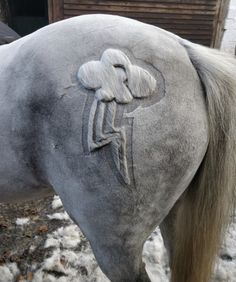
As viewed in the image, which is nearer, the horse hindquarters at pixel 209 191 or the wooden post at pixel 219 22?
the horse hindquarters at pixel 209 191

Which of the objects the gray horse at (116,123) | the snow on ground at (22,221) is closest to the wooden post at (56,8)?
the snow on ground at (22,221)

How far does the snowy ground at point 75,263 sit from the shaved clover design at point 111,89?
2.88 ft

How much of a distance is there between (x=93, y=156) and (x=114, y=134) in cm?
7

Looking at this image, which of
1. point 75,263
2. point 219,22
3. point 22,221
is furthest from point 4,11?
point 75,263

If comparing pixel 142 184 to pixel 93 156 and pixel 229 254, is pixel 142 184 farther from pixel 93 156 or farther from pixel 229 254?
pixel 229 254

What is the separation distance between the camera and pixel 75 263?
1445 mm

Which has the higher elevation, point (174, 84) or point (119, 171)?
point (174, 84)

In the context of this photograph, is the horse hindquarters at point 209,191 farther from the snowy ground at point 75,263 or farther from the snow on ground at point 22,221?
the snow on ground at point 22,221

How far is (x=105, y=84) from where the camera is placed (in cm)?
67

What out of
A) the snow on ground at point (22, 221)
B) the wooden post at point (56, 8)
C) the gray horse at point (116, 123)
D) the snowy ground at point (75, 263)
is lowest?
the snow on ground at point (22, 221)

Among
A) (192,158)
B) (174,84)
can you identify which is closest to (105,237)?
(192,158)

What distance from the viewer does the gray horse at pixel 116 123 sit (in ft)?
2.22

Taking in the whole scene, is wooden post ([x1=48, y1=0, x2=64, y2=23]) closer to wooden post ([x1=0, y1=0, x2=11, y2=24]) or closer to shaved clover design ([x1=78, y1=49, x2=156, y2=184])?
wooden post ([x1=0, y1=0, x2=11, y2=24])

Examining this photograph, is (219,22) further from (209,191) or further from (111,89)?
(111,89)
